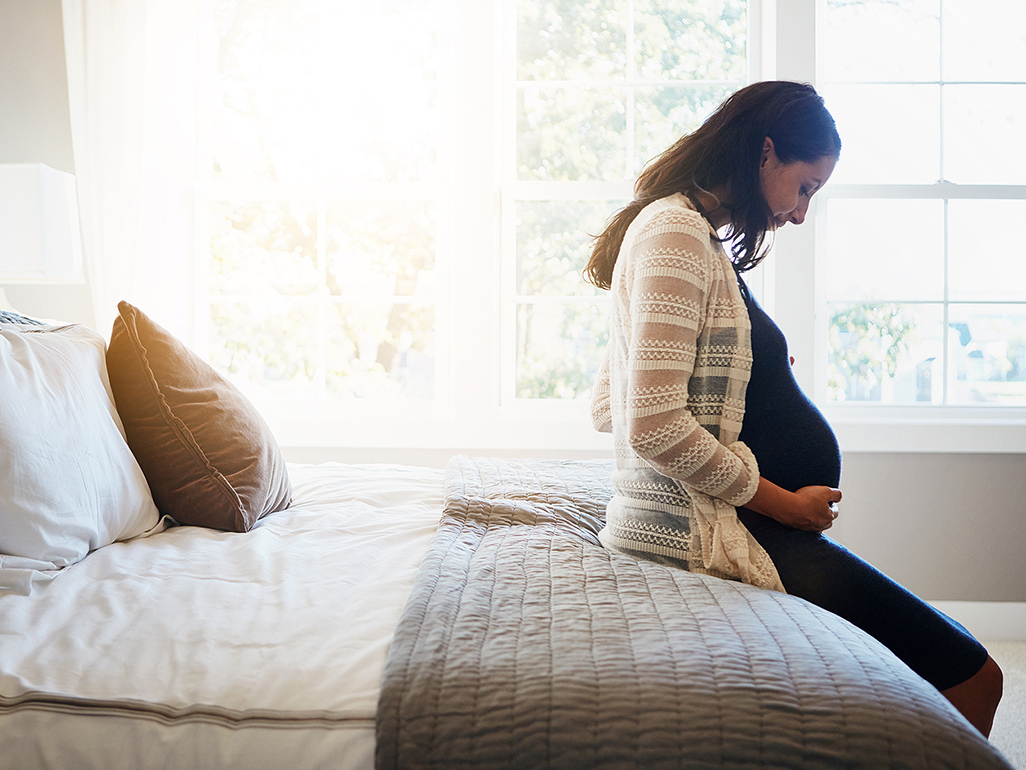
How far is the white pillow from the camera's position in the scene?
1135mm

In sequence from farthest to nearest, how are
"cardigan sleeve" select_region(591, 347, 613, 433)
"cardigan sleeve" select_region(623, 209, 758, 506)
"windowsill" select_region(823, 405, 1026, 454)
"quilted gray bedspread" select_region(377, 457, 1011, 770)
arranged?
"windowsill" select_region(823, 405, 1026, 454)
"cardigan sleeve" select_region(591, 347, 613, 433)
"cardigan sleeve" select_region(623, 209, 758, 506)
"quilted gray bedspread" select_region(377, 457, 1011, 770)

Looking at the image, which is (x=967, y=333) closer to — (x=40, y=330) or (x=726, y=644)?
(x=726, y=644)

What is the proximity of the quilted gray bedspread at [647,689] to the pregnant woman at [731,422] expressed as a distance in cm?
18

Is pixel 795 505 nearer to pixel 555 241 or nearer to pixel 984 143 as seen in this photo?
pixel 555 241

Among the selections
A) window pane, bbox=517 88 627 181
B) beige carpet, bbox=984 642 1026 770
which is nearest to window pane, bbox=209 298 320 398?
window pane, bbox=517 88 627 181

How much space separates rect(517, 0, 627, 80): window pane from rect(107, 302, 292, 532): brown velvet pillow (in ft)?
6.58

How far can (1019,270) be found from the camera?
2.95 metres

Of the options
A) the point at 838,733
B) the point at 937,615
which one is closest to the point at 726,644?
the point at 838,733

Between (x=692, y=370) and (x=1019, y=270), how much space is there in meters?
2.49

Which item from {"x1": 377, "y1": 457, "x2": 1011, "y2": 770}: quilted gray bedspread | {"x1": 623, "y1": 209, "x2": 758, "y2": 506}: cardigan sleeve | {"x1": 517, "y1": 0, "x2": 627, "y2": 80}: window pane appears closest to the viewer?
{"x1": 377, "y1": 457, "x2": 1011, "y2": 770}: quilted gray bedspread

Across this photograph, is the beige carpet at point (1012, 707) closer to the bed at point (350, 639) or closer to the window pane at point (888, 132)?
the bed at point (350, 639)

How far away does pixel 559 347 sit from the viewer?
3020mm

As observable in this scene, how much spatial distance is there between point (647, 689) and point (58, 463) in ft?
3.27

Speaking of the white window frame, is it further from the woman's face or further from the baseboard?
the woman's face
